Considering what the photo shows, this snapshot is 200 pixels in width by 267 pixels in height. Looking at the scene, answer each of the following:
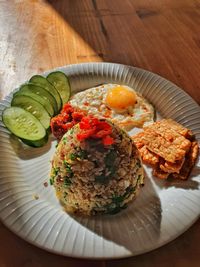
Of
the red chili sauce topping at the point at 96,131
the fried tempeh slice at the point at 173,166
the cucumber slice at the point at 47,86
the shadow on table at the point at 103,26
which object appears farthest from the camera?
the shadow on table at the point at 103,26

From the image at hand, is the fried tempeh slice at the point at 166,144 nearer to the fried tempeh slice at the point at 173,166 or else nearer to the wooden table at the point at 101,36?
the fried tempeh slice at the point at 173,166

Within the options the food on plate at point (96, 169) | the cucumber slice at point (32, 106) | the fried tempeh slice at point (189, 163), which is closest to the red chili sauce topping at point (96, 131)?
the food on plate at point (96, 169)

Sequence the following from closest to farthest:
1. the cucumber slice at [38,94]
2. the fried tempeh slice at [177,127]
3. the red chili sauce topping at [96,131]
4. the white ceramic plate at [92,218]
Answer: the white ceramic plate at [92,218] → the red chili sauce topping at [96,131] → the fried tempeh slice at [177,127] → the cucumber slice at [38,94]

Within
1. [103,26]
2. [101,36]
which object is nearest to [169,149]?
[101,36]

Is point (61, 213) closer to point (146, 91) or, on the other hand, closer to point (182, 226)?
point (182, 226)

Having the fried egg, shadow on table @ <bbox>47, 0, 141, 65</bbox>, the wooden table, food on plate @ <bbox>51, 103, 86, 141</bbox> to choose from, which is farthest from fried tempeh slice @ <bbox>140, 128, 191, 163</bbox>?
shadow on table @ <bbox>47, 0, 141, 65</bbox>

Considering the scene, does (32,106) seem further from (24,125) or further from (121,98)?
(121,98)

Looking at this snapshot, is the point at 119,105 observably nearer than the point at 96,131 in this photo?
No

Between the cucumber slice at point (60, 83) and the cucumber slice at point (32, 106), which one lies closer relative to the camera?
the cucumber slice at point (32, 106)

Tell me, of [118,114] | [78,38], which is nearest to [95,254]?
[118,114]
